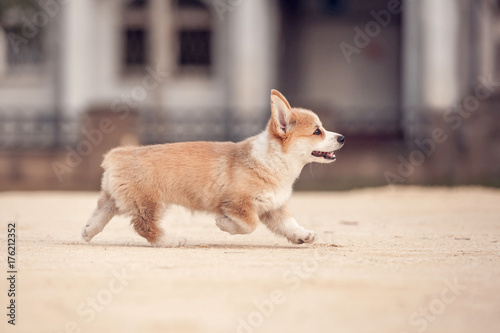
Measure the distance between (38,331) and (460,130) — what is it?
13.8 m

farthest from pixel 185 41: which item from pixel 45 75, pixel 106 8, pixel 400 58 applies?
pixel 400 58

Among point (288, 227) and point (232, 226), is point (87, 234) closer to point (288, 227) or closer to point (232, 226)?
point (232, 226)

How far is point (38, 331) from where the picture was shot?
4.04 meters

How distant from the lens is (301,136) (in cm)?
676

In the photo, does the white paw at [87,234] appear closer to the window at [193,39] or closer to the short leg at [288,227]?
the short leg at [288,227]

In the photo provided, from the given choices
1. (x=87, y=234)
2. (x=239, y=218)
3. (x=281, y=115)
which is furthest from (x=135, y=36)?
(x=239, y=218)

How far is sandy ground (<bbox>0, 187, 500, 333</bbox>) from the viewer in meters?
4.16

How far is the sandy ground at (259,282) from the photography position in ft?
13.7

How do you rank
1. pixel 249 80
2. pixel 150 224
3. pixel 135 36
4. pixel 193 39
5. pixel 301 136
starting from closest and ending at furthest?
pixel 150 224 → pixel 301 136 → pixel 249 80 → pixel 193 39 → pixel 135 36

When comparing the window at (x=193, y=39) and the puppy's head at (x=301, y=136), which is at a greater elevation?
the window at (x=193, y=39)

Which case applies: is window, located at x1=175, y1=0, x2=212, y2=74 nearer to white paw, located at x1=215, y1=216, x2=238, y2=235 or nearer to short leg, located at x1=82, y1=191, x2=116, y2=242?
short leg, located at x1=82, y1=191, x2=116, y2=242

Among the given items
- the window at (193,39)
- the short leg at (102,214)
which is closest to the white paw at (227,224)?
the short leg at (102,214)

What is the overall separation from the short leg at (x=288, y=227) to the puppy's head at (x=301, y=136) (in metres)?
0.46

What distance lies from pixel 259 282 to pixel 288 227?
1.73m
